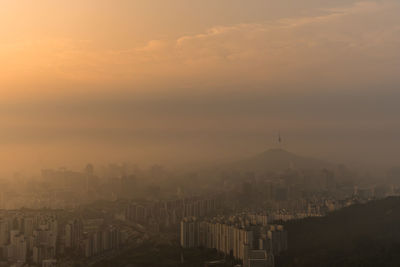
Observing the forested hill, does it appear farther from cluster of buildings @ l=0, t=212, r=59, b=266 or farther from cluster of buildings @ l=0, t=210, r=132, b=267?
cluster of buildings @ l=0, t=212, r=59, b=266

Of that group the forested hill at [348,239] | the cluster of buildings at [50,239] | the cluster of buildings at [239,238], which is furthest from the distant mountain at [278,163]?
the cluster of buildings at [50,239]

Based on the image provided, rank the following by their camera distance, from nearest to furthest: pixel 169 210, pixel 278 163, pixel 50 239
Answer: pixel 50 239 < pixel 169 210 < pixel 278 163

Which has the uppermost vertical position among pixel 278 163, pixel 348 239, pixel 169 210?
pixel 278 163

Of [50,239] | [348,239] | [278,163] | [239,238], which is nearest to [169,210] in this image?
[50,239]

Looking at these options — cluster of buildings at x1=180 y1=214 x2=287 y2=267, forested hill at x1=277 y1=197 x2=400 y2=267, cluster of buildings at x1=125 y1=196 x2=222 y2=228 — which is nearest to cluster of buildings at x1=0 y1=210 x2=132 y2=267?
cluster of buildings at x1=180 y1=214 x2=287 y2=267

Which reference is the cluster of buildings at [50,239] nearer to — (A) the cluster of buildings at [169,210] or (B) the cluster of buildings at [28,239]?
(B) the cluster of buildings at [28,239]

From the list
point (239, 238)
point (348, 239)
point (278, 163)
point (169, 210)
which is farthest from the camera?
point (278, 163)

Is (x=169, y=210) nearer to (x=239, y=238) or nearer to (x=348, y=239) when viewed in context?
(x=239, y=238)
